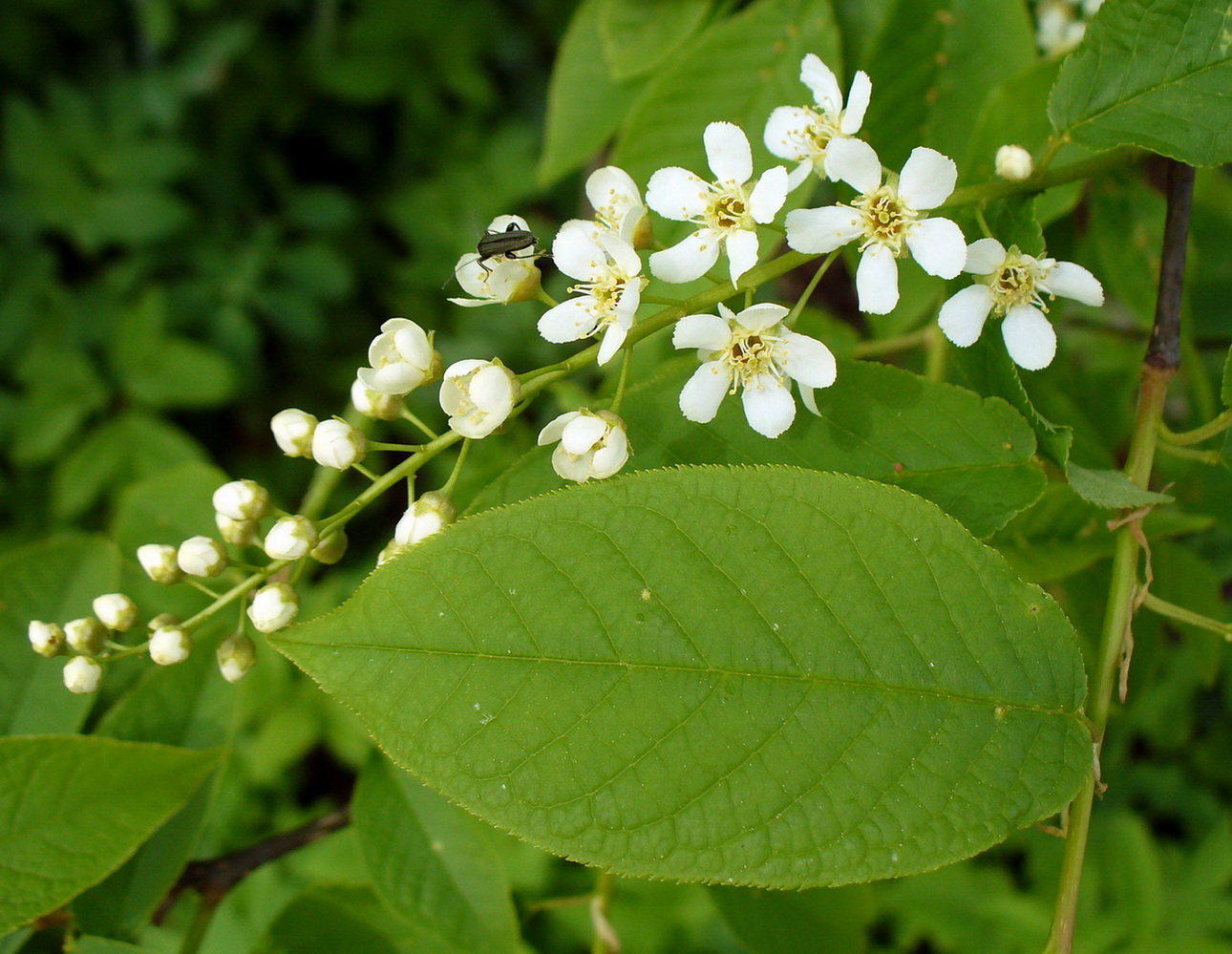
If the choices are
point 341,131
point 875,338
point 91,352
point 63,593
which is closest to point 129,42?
point 341,131

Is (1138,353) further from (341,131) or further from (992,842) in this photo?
(341,131)

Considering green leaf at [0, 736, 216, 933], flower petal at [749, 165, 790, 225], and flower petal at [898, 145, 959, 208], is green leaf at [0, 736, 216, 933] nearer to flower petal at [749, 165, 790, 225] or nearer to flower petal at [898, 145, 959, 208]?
flower petal at [749, 165, 790, 225]

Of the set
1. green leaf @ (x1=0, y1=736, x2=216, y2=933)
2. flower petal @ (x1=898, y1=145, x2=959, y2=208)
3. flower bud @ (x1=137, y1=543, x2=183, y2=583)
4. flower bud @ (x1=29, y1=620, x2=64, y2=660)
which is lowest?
green leaf @ (x1=0, y1=736, x2=216, y2=933)

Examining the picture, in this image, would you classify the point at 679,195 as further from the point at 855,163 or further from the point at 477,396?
the point at 477,396

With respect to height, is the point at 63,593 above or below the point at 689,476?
below

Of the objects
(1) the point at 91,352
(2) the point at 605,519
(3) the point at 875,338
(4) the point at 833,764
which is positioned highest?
(2) the point at 605,519

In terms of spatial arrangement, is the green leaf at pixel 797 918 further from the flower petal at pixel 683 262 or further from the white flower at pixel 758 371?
the flower petal at pixel 683 262

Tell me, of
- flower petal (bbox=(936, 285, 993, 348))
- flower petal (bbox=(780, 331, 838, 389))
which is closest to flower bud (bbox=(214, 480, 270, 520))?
flower petal (bbox=(780, 331, 838, 389))

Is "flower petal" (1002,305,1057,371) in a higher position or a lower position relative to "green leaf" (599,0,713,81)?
lower
